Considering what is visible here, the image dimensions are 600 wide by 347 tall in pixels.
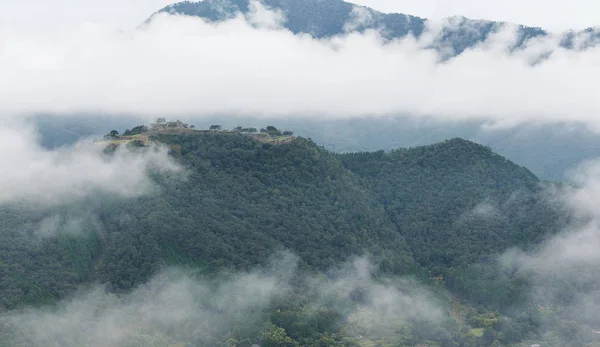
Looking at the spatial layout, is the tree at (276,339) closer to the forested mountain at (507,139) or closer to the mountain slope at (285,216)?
the mountain slope at (285,216)

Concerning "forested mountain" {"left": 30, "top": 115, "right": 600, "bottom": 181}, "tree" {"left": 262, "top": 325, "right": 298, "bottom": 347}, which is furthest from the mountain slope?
"forested mountain" {"left": 30, "top": 115, "right": 600, "bottom": 181}

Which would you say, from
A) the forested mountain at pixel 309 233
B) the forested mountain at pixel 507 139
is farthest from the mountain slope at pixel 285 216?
the forested mountain at pixel 507 139

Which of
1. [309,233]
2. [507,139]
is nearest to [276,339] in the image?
[309,233]

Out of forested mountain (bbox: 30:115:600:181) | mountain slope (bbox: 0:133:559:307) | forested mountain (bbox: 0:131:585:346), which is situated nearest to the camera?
forested mountain (bbox: 0:131:585:346)

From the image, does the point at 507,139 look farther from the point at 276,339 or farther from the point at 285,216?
the point at 276,339

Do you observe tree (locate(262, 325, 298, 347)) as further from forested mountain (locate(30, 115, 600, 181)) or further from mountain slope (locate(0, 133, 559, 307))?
forested mountain (locate(30, 115, 600, 181))

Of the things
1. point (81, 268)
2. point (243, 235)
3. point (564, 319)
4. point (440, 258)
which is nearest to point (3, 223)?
point (81, 268)

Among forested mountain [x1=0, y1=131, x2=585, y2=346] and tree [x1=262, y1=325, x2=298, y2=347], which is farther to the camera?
forested mountain [x1=0, y1=131, x2=585, y2=346]

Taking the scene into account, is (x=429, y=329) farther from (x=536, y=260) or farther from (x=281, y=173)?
(x=281, y=173)

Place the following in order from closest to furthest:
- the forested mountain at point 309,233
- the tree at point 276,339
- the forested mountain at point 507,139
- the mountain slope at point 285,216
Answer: the tree at point 276,339 < the forested mountain at point 309,233 < the mountain slope at point 285,216 < the forested mountain at point 507,139
